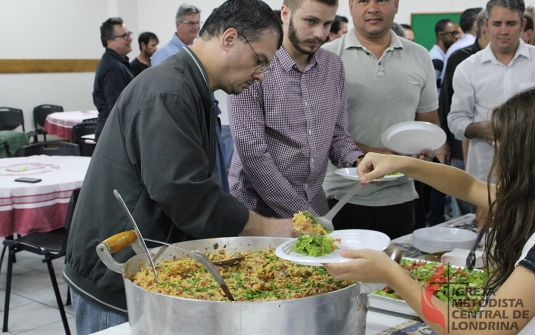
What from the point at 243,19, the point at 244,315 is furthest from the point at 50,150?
the point at 244,315

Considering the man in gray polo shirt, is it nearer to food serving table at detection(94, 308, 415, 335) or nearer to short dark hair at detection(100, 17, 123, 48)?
food serving table at detection(94, 308, 415, 335)

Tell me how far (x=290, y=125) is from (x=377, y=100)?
65cm

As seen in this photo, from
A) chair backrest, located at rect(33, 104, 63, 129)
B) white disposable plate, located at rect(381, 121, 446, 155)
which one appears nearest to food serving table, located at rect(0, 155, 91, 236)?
white disposable plate, located at rect(381, 121, 446, 155)

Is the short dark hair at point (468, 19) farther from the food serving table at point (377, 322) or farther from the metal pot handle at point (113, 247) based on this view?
the metal pot handle at point (113, 247)

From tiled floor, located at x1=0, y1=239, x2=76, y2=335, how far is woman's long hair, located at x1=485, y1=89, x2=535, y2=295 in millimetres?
2515

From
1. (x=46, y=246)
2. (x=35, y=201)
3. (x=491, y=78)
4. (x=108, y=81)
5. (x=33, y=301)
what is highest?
(x=491, y=78)

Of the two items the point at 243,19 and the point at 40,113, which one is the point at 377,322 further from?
the point at 40,113

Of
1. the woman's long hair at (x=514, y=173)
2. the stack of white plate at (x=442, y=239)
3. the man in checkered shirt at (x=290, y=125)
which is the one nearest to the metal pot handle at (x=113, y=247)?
the woman's long hair at (x=514, y=173)

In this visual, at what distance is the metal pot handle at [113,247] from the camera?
114 centimetres

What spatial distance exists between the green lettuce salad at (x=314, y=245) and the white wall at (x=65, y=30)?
6.75 meters

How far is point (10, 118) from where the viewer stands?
7.84 m

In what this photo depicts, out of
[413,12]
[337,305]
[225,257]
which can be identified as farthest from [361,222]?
[413,12]

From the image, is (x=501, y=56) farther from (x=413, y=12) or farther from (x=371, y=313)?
(x=413, y=12)

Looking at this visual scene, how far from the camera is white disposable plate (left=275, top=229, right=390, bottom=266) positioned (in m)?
1.18
